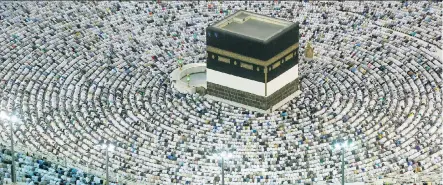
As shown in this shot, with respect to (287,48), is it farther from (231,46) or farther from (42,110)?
(42,110)

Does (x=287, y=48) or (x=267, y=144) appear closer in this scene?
(x=267, y=144)

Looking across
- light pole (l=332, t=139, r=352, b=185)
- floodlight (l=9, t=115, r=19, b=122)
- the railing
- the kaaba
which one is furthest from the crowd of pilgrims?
the kaaba

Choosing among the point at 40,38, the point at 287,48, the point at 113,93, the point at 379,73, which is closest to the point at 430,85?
the point at 379,73

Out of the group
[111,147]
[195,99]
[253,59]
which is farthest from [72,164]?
[253,59]

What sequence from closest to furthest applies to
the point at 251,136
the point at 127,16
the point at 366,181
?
the point at 366,181 → the point at 251,136 → the point at 127,16

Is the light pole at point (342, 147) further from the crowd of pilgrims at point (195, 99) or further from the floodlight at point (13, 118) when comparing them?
the floodlight at point (13, 118)

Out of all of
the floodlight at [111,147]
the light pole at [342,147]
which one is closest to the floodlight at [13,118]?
the floodlight at [111,147]
